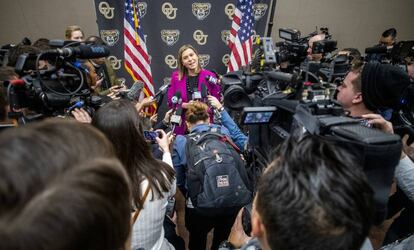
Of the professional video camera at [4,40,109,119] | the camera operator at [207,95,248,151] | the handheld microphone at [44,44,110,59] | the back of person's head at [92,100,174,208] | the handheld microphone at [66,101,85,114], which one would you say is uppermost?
the handheld microphone at [44,44,110,59]

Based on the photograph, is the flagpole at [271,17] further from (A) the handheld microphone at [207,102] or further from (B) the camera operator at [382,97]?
(B) the camera operator at [382,97]

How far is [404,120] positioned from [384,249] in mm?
1767

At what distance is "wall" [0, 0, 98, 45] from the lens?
4273mm

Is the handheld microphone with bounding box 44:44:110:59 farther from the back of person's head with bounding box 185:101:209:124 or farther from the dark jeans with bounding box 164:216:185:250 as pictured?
the dark jeans with bounding box 164:216:185:250

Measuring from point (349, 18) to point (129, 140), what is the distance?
18.0 ft

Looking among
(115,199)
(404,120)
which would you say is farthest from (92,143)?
(404,120)

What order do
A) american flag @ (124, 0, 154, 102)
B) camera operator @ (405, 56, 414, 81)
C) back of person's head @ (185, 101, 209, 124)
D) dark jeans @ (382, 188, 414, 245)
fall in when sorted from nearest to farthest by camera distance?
1. dark jeans @ (382, 188, 414, 245)
2. back of person's head @ (185, 101, 209, 124)
3. camera operator @ (405, 56, 414, 81)
4. american flag @ (124, 0, 154, 102)

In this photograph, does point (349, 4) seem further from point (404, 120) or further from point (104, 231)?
point (104, 231)

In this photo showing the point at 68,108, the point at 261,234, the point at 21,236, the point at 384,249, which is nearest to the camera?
the point at 21,236

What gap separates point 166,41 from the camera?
14.4 ft

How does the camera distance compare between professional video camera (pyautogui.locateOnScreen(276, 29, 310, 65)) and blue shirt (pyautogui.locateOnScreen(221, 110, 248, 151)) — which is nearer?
professional video camera (pyautogui.locateOnScreen(276, 29, 310, 65))

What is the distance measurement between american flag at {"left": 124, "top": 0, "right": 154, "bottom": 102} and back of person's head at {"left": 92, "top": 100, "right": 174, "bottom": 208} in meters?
2.57

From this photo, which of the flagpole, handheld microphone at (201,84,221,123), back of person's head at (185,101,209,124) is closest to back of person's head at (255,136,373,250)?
back of person's head at (185,101,209,124)

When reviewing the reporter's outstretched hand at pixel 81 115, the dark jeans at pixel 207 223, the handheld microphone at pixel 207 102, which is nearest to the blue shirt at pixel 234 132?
the handheld microphone at pixel 207 102
